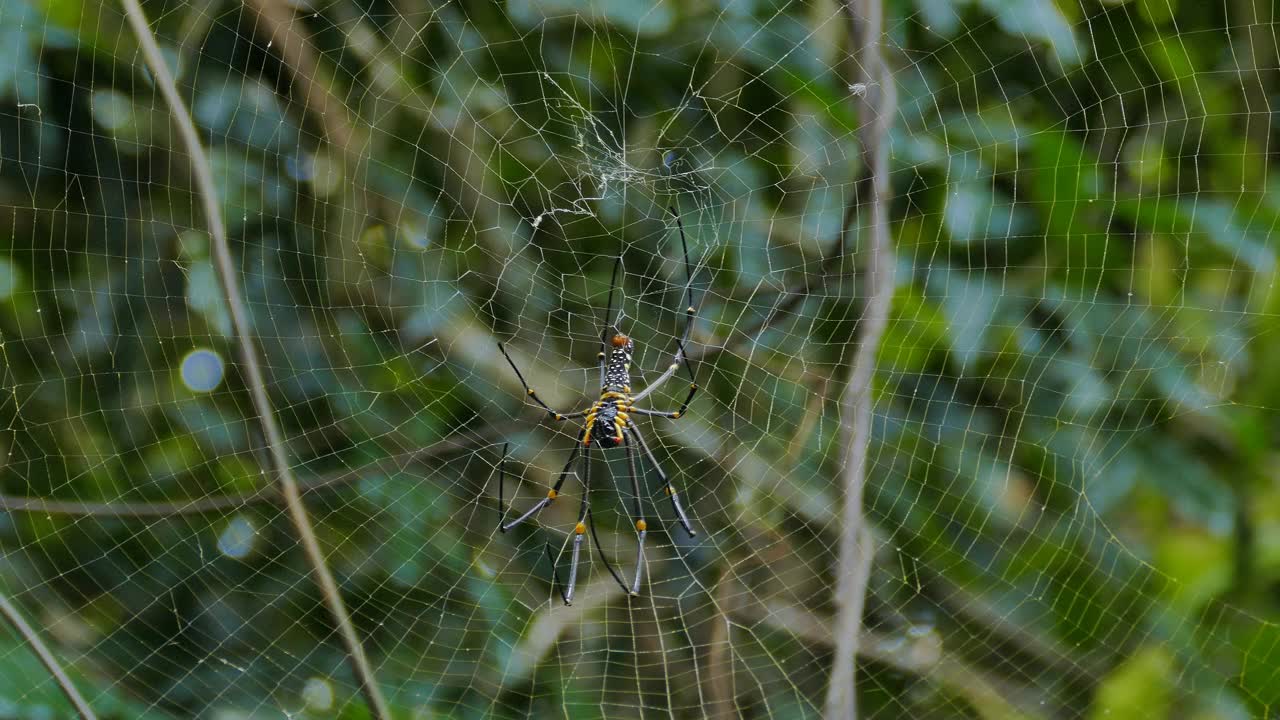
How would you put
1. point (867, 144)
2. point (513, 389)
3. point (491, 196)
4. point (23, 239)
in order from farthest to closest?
point (513, 389) < point (491, 196) < point (23, 239) < point (867, 144)

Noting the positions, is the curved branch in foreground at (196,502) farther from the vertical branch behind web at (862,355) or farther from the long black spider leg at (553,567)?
the vertical branch behind web at (862,355)

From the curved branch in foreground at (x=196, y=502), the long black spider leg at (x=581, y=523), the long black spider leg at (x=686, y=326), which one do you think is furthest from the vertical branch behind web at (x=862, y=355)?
the curved branch in foreground at (x=196, y=502)

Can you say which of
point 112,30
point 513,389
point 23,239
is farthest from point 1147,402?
point 23,239

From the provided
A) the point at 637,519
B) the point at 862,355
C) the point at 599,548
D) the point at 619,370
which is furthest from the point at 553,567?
the point at 862,355

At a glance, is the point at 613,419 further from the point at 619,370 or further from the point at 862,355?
the point at 862,355

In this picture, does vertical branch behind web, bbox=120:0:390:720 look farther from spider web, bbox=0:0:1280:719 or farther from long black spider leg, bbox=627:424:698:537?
long black spider leg, bbox=627:424:698:537

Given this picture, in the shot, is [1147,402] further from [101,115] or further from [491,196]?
[101,115]

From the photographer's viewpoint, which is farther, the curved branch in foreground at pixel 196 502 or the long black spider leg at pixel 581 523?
the long black spider leg at pixel 581 523
